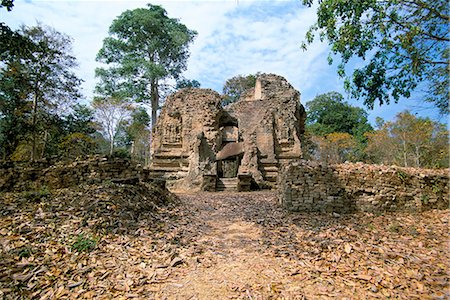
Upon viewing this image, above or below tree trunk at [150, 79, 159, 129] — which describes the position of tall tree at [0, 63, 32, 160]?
below

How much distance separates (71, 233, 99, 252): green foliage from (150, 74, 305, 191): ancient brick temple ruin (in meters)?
9.61

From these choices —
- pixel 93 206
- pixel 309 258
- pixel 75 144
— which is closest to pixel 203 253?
pixel 309 258

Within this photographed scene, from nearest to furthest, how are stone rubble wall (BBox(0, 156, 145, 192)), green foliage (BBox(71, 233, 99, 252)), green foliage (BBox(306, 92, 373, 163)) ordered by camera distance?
green foliage (BBox(71, 233, 99, 252)), stone rubble wall (BBox(0, 156, 145, 192)), green foliage (BBox(306, 92, 373, 163))

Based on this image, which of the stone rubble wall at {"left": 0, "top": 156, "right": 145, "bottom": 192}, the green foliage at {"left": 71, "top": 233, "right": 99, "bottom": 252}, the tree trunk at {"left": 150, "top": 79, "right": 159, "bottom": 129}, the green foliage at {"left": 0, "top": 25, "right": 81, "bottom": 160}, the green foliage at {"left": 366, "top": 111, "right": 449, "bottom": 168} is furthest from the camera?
Answer: the tree trunk at {"left": 150, "top": 79, "right": 159, "bottom": 129}

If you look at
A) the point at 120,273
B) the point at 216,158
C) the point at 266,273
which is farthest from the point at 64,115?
the point at 266,273

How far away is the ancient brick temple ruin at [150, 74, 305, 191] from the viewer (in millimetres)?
14211

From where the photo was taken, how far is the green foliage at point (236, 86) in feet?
103

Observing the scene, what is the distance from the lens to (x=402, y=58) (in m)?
5.49

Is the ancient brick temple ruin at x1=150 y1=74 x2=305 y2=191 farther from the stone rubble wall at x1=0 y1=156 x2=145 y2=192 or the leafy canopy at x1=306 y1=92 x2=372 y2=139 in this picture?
the leafy canopy at x1=306 y1=92 x2=372 y2=139

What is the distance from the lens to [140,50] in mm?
22750

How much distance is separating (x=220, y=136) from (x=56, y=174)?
32.9ft

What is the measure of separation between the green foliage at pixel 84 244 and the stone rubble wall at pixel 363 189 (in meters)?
4.28

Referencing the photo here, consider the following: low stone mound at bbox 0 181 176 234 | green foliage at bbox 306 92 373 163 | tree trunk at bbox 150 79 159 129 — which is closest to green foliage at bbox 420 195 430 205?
low stone mound at bbox 0 181 176 234

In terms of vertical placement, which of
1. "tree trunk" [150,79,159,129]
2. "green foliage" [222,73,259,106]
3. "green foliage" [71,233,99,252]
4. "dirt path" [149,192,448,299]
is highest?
"green foliage" [222,73,259,106]
